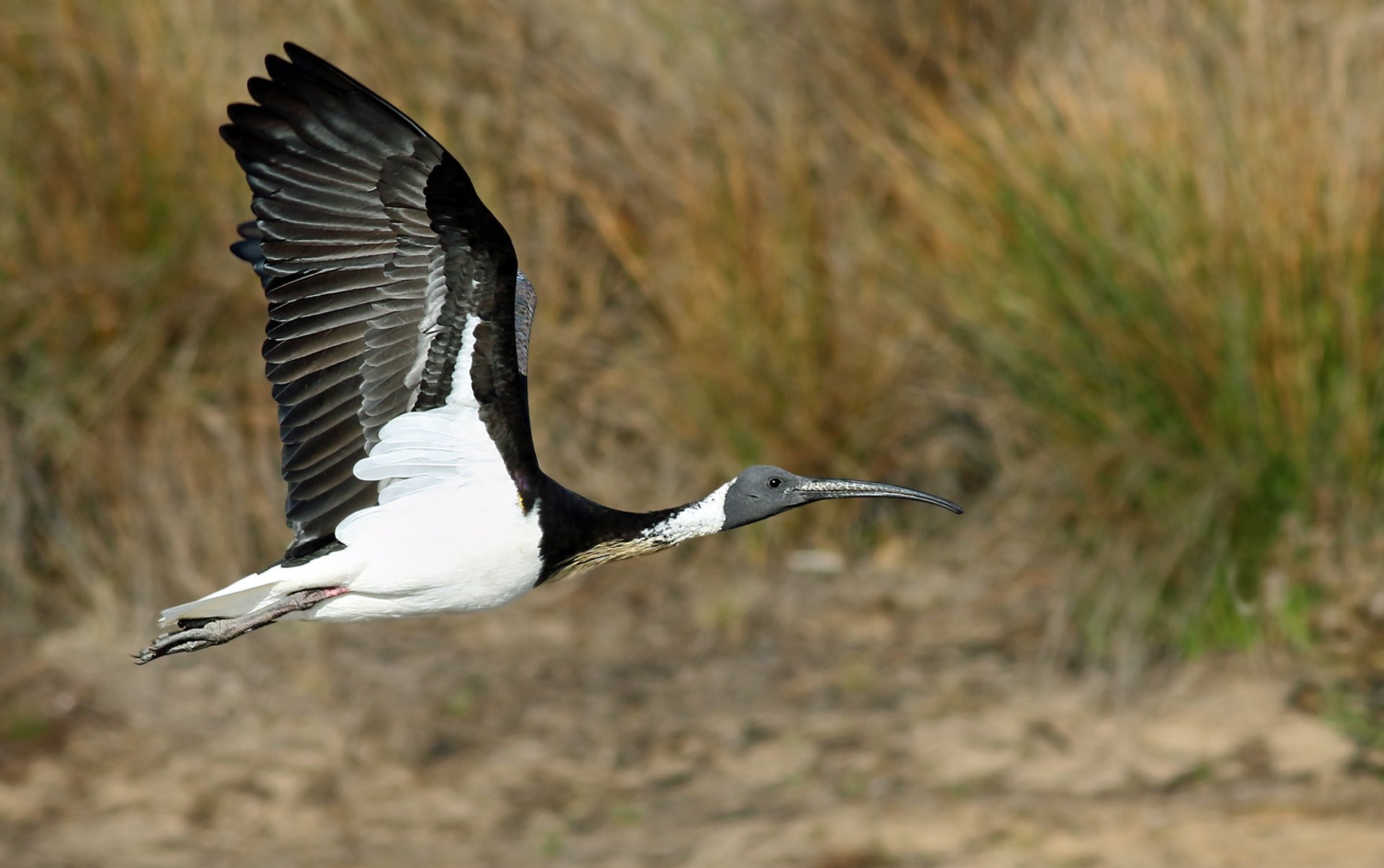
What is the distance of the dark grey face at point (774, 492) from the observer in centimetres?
560

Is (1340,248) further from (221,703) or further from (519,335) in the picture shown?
(221,703)

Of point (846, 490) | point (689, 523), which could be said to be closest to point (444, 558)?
point (689, 523)

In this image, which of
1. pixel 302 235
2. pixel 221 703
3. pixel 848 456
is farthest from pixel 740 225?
pixel 302 235

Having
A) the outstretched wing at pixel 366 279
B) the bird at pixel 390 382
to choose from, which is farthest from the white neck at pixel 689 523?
the outstretched wing at pixel 366 279

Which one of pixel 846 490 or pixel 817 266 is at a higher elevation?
pixel 817 266

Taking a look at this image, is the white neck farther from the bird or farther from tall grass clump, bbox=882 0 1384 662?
tall grass clump, bbox=882 0 1384 662

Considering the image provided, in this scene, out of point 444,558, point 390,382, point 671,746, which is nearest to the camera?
point 444,558

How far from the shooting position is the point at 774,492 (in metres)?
5.66

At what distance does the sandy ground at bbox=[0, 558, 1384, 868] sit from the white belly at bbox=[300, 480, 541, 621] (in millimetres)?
3362

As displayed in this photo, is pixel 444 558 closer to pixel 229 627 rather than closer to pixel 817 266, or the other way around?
pixel 229 627

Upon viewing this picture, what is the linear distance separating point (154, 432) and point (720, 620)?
2.94 m

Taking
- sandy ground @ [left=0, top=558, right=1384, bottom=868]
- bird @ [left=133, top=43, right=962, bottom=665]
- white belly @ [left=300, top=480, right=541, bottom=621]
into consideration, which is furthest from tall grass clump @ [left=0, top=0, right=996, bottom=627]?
white belly @ [left=300, top=480, right=541, bottom=621]

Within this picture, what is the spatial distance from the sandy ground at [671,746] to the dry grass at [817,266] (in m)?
0.43

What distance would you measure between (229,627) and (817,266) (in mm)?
5287
